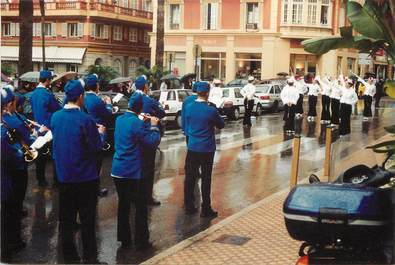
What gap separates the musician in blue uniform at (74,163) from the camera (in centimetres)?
615

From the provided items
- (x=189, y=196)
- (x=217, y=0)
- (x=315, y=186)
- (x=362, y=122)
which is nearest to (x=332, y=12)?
(x=217, y=0)

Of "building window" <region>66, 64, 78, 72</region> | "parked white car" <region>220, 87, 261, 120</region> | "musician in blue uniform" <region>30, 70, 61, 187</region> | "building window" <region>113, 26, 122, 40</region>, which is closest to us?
"musician in blue uniform" <region>30, 70, 61, 187</region>

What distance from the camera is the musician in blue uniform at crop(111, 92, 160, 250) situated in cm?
691

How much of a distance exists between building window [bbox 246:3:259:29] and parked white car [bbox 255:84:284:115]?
12374 mm

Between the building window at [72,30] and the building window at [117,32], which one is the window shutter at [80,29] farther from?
the building window at [117,32]

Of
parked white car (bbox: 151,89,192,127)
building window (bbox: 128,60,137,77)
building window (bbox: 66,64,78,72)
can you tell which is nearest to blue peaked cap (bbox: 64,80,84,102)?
parked white car (bbox: 151,89,192,127)

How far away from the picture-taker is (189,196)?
868 cm

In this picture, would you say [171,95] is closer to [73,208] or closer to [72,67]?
[73,208]

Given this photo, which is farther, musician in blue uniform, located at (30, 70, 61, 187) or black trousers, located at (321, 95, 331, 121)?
black trousers, located at (321, 95, 331, 121)

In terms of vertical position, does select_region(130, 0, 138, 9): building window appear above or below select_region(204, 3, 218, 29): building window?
above

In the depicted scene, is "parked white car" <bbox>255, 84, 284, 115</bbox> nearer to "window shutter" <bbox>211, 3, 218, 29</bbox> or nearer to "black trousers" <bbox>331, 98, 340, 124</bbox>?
"black trousers" <bbox>331, 98, 340, 124</bbox>

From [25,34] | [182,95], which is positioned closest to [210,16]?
[182,95]

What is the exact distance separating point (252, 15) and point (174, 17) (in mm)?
6437

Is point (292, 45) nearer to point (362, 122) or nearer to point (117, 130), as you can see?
point (362, 122)
